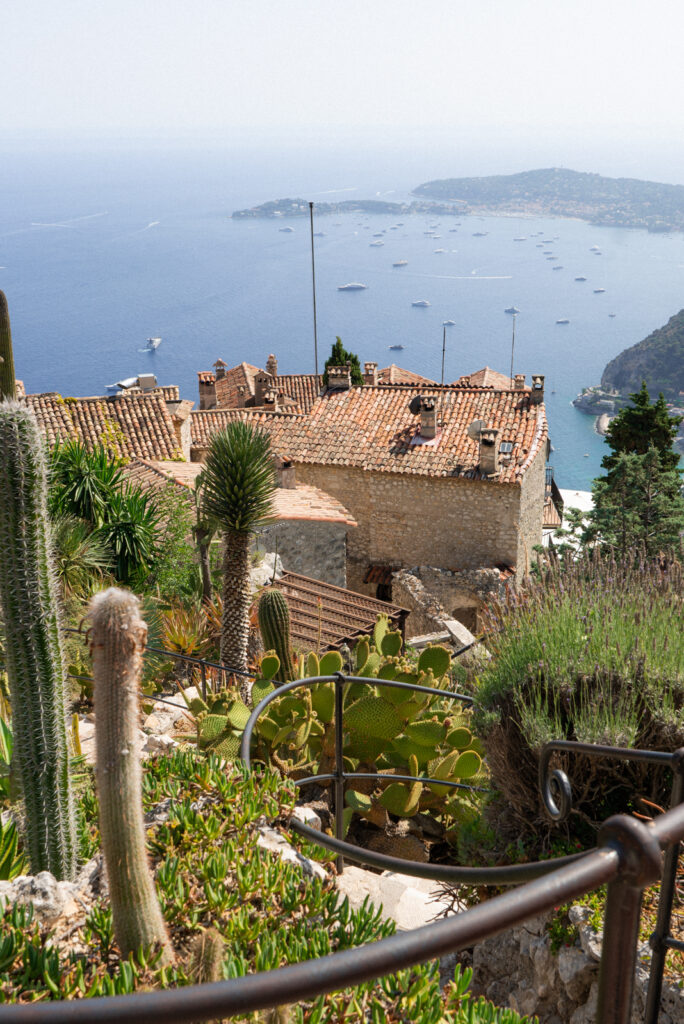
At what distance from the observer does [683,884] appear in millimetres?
3900

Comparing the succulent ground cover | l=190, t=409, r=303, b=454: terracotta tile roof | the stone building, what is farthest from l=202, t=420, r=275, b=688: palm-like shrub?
l=190, t=409, r=303, b=454: terracotta tile roof

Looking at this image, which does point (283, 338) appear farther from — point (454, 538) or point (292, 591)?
point (292, 591)

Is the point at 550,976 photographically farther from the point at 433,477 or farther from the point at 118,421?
the point at 118,421

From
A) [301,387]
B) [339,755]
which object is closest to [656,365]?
[301,387]

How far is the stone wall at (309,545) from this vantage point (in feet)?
56.5

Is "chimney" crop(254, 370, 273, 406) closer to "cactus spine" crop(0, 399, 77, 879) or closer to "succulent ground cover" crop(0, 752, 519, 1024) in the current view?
"cactus spine" crop(0, 399, 77, 879)

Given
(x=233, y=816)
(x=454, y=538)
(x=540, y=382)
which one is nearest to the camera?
(x=233, y=816)

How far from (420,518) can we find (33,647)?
19361 mm

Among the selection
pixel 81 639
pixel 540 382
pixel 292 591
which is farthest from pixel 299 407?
pixel 81 639

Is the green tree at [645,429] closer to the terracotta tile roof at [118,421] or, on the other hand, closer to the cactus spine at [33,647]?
the terracotta tile roof at [118,421]

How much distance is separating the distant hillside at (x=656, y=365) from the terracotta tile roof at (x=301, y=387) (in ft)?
175

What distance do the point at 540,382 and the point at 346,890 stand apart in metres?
21.8

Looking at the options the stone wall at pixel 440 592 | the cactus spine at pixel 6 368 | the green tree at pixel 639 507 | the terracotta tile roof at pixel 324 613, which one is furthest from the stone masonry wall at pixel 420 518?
the cactus spine at pixel 6 368

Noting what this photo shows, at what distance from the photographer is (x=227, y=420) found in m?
28.8
